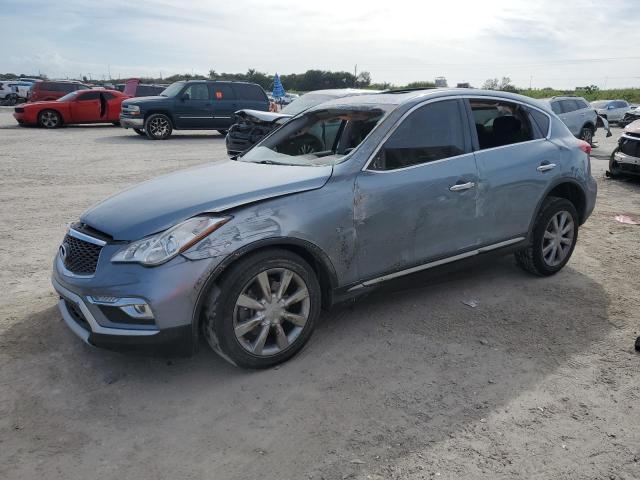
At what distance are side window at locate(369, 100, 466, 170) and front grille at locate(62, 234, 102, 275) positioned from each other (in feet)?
6.23

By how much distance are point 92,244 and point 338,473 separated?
6.54 ft

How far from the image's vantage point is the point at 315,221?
349 cm

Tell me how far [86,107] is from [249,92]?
253 inches

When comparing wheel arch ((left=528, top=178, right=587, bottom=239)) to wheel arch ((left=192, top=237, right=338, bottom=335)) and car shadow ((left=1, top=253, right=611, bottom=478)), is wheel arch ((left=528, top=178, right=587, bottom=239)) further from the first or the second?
wheel arch ((left=192, top=237, right=338, bottom=335))

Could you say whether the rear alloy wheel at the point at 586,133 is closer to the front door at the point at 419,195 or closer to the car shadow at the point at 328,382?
the car shadow at the point at 328,382

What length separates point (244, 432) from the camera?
288cm

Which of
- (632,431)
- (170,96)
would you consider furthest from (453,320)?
(170,96)

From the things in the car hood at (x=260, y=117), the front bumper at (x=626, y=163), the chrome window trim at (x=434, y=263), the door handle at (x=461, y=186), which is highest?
the car hood at (x=260, y=117)

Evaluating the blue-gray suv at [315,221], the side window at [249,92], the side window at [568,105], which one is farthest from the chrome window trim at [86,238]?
the side window at [568,105]

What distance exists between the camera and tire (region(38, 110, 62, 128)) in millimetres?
19625

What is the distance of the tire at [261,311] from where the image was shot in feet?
10.5

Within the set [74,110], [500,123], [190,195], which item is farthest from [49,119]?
[500,123]

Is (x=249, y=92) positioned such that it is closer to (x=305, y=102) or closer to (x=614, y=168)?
(x=305, y=102)

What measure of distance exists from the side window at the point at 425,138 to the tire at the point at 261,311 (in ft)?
3.24
